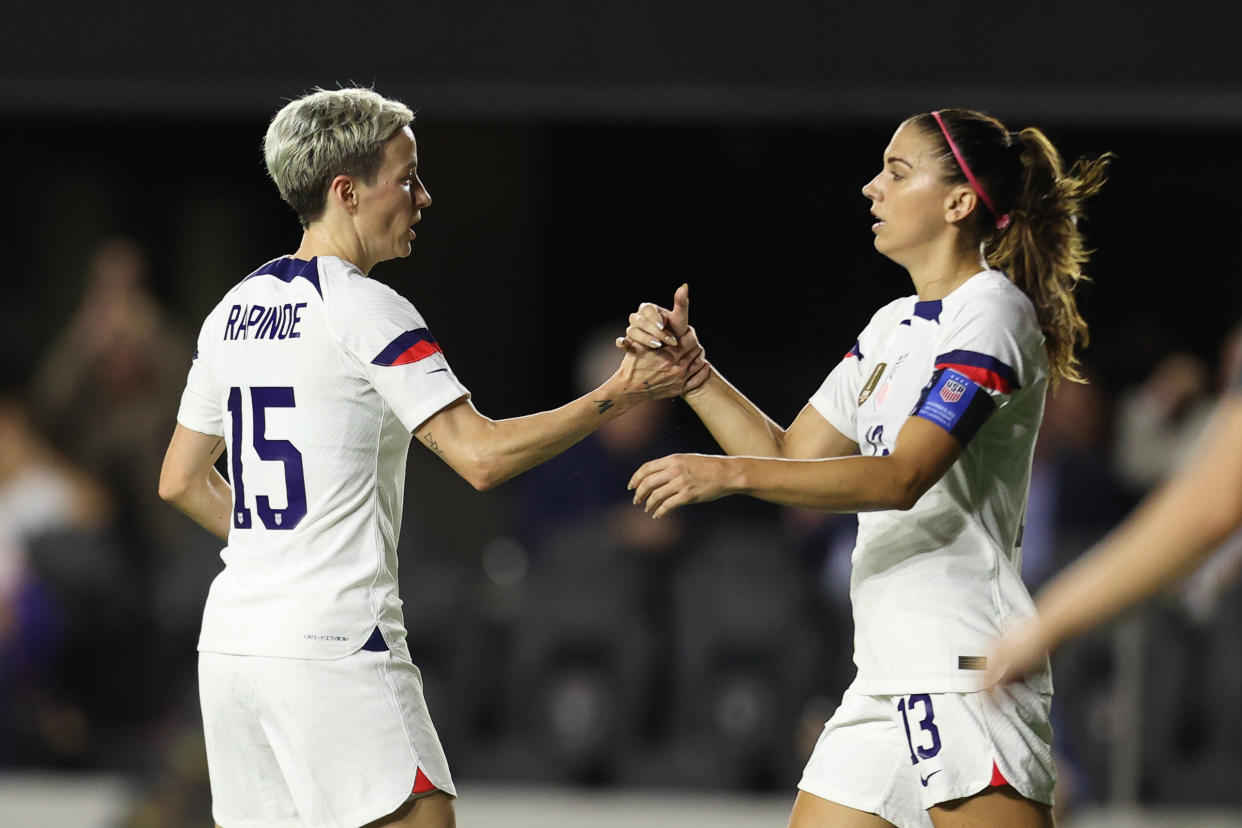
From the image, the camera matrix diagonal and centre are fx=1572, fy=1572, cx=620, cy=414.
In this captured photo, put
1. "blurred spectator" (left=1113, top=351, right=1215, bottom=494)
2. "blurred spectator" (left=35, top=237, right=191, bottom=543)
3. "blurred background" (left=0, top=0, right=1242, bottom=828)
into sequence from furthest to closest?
"blurred spectator" (left=1113, top=351, right=1215, bottom=494) → "blurred spectator" (left=35, top=237, right=191, bottom=543) → "blurred background" (left=0, top=0, right=1242, bottom=828)

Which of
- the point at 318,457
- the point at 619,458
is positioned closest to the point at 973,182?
the point at 318,457

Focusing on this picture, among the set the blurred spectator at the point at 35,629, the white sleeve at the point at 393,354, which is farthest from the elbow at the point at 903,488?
the blurred spectator at the point at 35,629

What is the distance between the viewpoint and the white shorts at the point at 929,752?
2.69 metres

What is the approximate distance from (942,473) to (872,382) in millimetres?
384

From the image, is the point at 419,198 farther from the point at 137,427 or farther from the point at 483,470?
the point at 137,427

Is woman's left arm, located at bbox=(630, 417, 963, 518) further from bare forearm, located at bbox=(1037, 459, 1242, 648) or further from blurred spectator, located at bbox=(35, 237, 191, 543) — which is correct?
blurred spectator, located at bbox=(35, 237, 191, 543)

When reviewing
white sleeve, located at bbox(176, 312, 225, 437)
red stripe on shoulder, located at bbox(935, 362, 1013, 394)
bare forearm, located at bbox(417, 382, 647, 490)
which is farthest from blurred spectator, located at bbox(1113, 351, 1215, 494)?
white sleeve, located at bbox(176, 312, 225, 437)

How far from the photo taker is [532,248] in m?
7.65

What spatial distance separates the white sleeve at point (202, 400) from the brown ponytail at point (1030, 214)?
4.60 ft

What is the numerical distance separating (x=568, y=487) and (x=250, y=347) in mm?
3409

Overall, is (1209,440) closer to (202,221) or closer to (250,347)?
(250,347)

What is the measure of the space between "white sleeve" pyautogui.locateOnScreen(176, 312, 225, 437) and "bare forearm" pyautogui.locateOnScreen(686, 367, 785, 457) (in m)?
0.94

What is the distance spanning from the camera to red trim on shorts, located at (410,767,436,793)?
8.65ft

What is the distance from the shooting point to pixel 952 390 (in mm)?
2660
